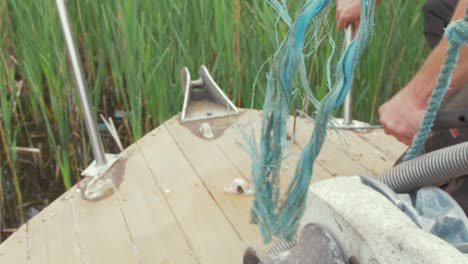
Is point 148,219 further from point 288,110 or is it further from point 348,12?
point 288,110

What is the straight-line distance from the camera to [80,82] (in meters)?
1.52

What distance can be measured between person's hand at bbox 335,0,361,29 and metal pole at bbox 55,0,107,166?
701mm

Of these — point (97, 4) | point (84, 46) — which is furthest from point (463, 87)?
point (84, 46)

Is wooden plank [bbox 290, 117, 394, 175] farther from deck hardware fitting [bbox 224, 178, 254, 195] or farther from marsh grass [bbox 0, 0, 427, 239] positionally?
deck hardware fitting [bbox 224, 178, 254, 195]

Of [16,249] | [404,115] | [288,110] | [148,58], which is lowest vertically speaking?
[16,249]

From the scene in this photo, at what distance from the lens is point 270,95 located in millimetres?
643

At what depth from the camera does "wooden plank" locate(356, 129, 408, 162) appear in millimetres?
1686

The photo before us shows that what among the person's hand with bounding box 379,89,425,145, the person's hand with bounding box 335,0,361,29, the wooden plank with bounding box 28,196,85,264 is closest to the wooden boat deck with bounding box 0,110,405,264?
the wooden plank with bounding box 28,196,85,264

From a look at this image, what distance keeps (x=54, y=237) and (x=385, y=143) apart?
0.99 metres

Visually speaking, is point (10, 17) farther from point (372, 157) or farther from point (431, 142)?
point (431, 142)

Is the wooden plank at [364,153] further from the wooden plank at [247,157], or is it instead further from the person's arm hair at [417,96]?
the person's arm hair at [417,96]

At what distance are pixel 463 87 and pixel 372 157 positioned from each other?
2.07 feet

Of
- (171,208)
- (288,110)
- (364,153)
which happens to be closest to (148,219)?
Result: (171,208)

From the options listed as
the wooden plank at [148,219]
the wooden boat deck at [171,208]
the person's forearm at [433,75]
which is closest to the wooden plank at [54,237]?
the wooden boat deck at [171,208]
